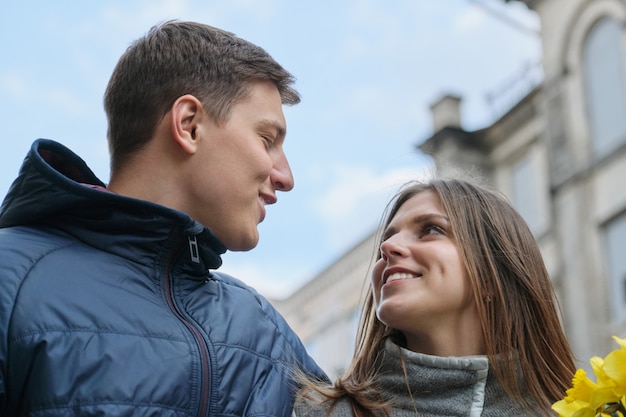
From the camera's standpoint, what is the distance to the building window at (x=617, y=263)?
16.7 metres

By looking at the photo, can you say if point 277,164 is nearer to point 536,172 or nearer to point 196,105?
point 196,105

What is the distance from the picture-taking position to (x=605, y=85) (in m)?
17.9

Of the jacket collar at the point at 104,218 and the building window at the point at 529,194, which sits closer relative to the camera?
the jacket collar at the point at 104,218

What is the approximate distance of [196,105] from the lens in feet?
10.6

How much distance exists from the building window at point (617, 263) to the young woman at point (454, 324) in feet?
43.9

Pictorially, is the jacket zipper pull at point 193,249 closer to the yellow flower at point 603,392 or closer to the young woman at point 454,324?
the young woman at point 454,324

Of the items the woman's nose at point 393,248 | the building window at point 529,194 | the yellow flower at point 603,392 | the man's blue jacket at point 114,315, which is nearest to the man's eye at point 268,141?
the man's blue jacket at point 114,315

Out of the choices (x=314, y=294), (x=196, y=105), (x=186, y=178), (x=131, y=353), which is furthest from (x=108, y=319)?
(x=314, y=294)

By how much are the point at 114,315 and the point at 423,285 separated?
1.09m

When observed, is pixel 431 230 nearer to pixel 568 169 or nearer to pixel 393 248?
pixel 393 248

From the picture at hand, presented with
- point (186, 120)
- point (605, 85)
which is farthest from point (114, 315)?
point (605, 85)

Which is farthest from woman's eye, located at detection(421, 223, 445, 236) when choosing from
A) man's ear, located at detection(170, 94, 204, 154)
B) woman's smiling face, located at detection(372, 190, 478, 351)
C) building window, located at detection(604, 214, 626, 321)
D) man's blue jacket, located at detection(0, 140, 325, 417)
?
building window, located at detection(604, 214, 626, 321)

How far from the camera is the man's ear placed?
3.19 meters

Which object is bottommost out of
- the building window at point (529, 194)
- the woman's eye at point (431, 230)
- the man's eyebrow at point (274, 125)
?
the woman's eye at point (431, 230)
